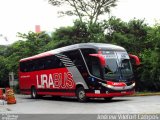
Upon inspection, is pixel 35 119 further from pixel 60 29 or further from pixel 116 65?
pixel 60 29

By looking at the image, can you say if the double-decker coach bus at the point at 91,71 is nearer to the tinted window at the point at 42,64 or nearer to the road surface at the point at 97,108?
the tinted window at the point at 42,64

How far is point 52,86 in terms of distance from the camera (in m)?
27.1

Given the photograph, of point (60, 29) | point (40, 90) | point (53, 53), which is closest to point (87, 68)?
point (53, 53)

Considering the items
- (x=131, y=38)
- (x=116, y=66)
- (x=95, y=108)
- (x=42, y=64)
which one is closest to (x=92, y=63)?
(x=116, y=66)

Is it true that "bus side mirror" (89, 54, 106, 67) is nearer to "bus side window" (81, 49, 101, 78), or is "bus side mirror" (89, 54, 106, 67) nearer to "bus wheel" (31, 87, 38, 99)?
"bus side window" (81, 49, 101, 78)

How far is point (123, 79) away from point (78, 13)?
84.6ft

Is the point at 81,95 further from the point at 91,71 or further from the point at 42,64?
the point at 42,64

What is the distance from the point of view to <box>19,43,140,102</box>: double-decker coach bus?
21.4m

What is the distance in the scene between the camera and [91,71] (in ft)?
72.1

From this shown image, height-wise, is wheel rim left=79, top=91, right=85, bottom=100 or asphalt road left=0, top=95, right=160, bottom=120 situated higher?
wheel rim left=79, top=91, right=85, bottom=100

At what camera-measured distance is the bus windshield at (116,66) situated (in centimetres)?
2141

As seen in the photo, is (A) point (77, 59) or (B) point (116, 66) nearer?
(B) point (116, 66)

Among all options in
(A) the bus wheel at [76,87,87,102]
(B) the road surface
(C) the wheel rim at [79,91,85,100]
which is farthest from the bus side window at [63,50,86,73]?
(B) the road surface

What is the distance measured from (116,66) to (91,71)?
1450mm
